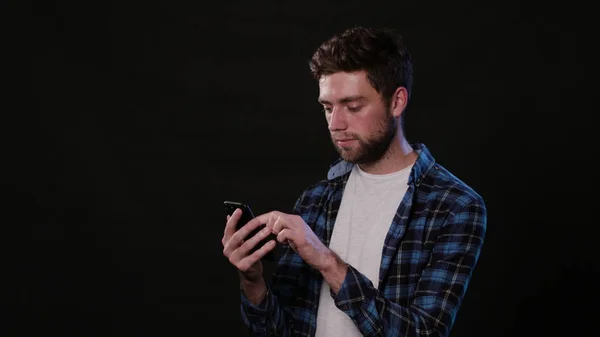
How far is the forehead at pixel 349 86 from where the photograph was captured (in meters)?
2.01

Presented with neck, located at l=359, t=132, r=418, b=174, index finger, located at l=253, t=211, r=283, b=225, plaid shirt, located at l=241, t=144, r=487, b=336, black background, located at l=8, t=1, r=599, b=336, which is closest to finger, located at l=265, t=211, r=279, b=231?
index finger, located at l=253, t=211, r=283, b=225

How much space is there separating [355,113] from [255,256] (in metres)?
0.50

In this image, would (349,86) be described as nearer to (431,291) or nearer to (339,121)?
(339,121)

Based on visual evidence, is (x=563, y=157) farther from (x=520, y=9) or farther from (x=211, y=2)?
(x=211, y=2)

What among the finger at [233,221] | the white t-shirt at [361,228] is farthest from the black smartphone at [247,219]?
the white t-shirt at [361,228]

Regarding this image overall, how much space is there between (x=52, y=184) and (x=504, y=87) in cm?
216

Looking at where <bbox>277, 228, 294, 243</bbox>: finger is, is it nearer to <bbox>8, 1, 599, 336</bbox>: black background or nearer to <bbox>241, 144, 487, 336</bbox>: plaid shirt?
<bbox>241, 144, 487, 336</bbox>: plaid shirt

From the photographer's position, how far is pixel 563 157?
2975 millimetres

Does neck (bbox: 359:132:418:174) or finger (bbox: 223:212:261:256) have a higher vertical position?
neck (bbox: 359:132:418:174)

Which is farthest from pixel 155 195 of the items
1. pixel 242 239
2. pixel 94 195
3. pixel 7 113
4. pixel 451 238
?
pixel 451 238

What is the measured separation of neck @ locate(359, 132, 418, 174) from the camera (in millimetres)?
2115

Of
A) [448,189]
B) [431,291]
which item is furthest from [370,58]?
[431,291]

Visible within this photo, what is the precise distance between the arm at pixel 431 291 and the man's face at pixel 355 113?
323 millimetres

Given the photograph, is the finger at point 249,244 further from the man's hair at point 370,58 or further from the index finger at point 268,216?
the man's hair at point 370,58
